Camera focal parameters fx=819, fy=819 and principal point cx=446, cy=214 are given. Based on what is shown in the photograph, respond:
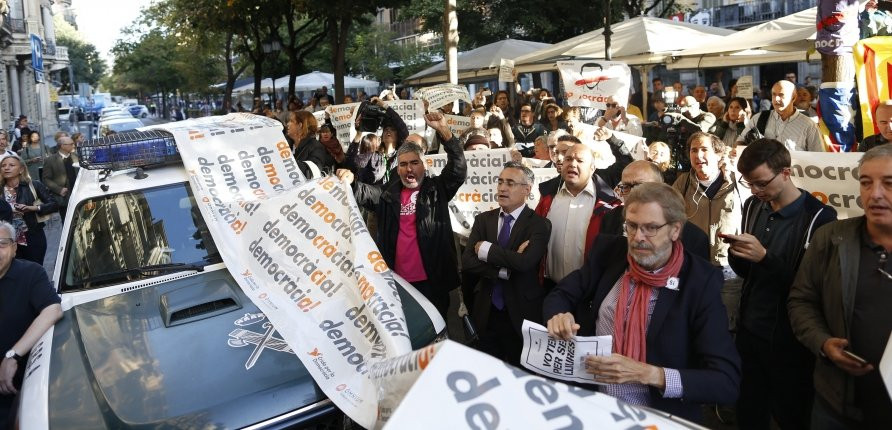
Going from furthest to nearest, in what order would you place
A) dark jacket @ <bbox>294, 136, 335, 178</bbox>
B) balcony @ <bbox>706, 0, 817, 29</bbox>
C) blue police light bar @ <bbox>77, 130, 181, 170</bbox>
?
balcony @ <bbox>706, 0, 817, 29</bbox>, dark jacket @ <bbox>294, 136, 335, 178</bbox>, blue police light bar @ <bbox>77, 130, 181, 170</bbox>

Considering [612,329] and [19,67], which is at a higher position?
[19,67]

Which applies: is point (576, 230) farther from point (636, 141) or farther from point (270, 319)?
point (636, 141)

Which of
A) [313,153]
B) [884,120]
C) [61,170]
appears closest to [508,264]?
[884,120]

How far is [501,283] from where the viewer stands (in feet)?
17.3

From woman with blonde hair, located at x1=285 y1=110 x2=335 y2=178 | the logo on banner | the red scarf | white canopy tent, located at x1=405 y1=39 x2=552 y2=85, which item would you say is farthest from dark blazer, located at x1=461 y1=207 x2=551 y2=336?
white canopy tent, located at x1=405 y1=39 x2=552 y2=85

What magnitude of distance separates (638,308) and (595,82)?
23.0 ft

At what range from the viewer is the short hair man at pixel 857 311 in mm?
3248

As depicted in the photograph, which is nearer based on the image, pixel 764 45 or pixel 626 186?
pixel 626 186

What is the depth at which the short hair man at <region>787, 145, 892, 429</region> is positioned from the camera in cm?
325

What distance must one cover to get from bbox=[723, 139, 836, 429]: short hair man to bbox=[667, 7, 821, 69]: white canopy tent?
7.88 m

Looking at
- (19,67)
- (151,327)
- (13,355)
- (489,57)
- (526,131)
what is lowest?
(13,355)

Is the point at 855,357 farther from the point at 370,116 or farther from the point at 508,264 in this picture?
the point at 370,116

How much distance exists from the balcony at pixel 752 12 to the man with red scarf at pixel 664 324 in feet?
135

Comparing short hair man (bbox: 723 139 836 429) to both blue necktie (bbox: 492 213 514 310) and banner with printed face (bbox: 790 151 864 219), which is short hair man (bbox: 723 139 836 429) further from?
blue necktie (bbox: 492 213 514 310)
